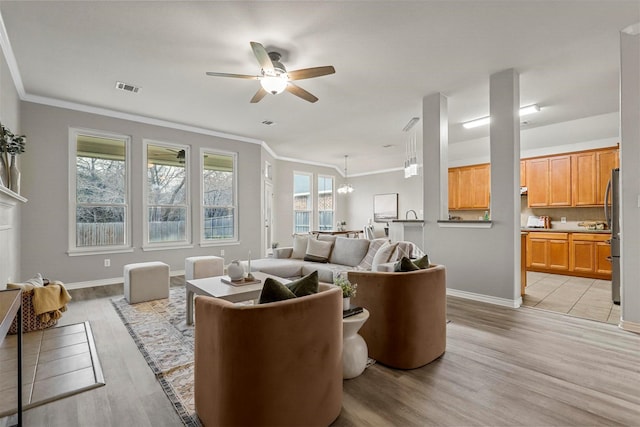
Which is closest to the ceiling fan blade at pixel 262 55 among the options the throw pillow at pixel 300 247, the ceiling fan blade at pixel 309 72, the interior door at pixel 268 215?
the ceiling fan blade at pixel 309 72

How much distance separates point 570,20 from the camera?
9.30ft

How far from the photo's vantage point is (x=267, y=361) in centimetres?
145

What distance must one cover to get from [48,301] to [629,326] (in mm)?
5807

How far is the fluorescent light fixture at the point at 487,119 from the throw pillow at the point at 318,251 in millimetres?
3259

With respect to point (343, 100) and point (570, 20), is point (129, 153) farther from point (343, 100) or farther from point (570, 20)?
point (570, 20)

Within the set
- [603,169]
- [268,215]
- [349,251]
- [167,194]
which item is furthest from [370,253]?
[603,169]

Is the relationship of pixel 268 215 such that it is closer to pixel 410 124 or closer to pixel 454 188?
pixel 410 124

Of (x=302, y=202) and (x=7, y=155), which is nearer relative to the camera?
(x=7, y=155)

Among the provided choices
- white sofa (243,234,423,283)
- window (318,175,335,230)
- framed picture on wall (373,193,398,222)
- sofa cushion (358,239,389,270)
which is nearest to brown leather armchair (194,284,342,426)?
white sofa (243,234,423,283)

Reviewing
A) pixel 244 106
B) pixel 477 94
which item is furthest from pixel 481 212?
pixel 244 106

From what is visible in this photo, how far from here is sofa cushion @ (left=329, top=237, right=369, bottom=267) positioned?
461cm

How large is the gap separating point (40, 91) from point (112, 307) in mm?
3261

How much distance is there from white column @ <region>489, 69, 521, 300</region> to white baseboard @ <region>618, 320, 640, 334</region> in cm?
95

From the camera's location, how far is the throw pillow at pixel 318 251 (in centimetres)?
492
